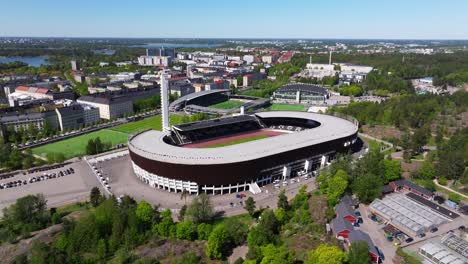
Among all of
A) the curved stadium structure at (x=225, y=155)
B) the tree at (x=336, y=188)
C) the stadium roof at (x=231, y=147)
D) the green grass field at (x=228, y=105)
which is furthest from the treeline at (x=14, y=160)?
the green grass field at (x=228, y=105)

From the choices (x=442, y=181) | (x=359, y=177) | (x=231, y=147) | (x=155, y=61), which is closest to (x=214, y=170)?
(x=231, y=147)

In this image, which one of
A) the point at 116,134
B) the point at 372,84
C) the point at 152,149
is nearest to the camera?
the point at 152,149

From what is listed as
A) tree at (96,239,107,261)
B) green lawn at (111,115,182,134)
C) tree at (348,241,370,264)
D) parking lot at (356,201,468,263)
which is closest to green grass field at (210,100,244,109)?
green lawn at (111,115,182,134)

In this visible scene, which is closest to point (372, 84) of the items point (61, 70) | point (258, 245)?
point (258, 245)

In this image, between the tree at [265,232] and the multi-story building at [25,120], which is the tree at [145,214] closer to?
the tree at [265,232]

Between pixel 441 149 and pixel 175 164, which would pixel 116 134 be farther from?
pixel 441 149
